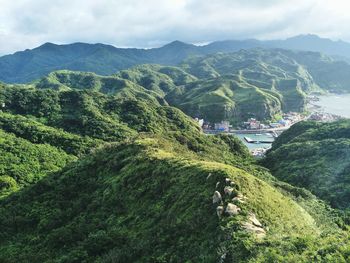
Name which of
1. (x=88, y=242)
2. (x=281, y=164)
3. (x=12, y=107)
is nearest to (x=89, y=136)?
(x=12, y=107)

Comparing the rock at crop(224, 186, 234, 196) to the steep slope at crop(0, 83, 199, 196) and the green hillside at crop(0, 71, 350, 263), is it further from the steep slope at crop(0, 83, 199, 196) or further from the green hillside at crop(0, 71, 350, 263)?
the steep slope at crop(0, 83, 199, 196)

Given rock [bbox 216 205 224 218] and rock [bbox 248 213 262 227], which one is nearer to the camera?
rock [bbox 248 213 262 227]

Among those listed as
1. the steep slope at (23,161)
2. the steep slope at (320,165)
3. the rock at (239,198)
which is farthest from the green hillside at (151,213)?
the steep slope at (320,165)

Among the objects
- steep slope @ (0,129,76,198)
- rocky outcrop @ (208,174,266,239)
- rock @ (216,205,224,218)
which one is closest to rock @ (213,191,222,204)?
rocky outcrop @ (208,174,266,239)

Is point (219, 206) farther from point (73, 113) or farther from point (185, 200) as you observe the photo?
point (73, 113)

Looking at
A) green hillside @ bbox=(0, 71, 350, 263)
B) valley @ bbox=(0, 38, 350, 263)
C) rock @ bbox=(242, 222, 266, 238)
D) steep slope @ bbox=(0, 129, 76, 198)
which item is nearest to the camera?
green hillside @ bbox=(0, 71, 350, 263)

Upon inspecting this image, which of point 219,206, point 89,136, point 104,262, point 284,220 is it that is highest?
point 219,206

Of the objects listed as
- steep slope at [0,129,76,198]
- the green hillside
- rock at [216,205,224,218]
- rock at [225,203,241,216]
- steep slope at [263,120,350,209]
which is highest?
rock at [225,203,241,216]

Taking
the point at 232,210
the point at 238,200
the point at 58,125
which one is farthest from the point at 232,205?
the point at 58,125
